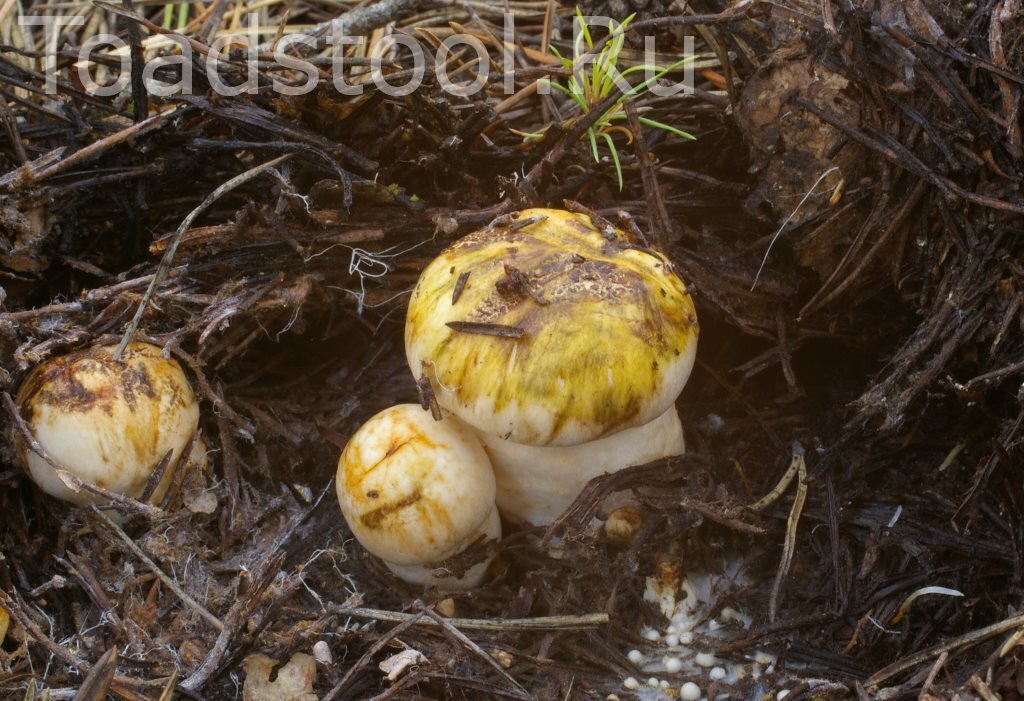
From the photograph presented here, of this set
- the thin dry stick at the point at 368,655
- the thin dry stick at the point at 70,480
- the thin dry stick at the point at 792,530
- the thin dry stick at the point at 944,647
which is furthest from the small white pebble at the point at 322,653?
the thin dry stick at the point at 944,647

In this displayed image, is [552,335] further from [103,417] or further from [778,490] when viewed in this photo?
[103,417]

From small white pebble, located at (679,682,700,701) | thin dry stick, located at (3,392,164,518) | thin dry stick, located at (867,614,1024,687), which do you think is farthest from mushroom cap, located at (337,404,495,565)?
thin dry stick, located at (867,614,1024,687)

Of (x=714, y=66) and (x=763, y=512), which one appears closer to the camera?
(x=763, y=512)

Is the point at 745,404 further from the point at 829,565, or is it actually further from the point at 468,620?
the point at 468,620

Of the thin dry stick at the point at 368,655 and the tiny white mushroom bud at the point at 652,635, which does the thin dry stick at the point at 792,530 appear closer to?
the tiny white mushroom bud at the point at 652,635

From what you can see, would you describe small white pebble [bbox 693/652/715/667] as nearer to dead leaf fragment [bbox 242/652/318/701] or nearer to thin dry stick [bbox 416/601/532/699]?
thin dry stick [bbox 416/601/532/699]

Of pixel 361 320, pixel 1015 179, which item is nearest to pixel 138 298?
pixel 361 320
